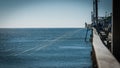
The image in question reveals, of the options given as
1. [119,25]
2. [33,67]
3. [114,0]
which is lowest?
[33,67]

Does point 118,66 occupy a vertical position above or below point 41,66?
above

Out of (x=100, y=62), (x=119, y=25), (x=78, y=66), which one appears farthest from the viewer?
(x=78, y=66)

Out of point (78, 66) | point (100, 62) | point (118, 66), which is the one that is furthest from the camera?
point (78, 66)

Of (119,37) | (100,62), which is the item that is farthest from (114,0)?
(100,62)

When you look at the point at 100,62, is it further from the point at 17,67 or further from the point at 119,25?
the point at 17,67

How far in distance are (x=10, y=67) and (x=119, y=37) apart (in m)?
24.8

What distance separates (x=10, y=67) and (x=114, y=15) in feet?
81.4

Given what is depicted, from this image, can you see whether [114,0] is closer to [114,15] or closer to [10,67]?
[114,15]

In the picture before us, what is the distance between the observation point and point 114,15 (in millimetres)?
5730

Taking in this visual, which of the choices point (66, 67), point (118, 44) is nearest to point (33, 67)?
point (66, 67)

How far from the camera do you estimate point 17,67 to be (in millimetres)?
29859

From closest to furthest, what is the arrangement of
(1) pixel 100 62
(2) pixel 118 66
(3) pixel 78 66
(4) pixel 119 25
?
(2) pixel 118 66
(1) pixel 100 62
(4) pixel 119 25
(3) pixel 78 66

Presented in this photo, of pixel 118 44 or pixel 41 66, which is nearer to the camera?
pixel 118 44

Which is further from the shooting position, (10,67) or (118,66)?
(10,67)
